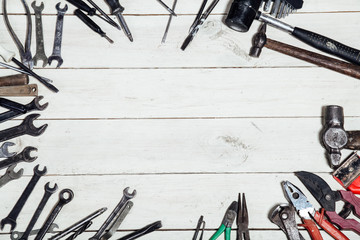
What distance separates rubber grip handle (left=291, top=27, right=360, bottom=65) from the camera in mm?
1483

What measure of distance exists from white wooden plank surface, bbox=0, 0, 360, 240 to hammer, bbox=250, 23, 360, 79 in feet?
0.19

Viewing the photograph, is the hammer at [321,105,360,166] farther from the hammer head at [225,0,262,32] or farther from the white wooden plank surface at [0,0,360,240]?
the hammer head at [225,0,262,32]

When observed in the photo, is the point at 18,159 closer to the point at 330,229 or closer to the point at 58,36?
the point at 58,36

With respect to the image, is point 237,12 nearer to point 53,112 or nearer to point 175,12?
point 175,12

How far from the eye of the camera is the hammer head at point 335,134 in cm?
146

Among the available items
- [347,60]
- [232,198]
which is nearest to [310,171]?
[232,198]

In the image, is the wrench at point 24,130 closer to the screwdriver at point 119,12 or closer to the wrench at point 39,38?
the wrench at point 39,38

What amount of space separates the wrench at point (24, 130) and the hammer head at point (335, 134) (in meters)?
1.01

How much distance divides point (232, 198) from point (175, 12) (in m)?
0.72

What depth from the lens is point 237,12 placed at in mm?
1451

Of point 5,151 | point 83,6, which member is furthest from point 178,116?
point 5,151

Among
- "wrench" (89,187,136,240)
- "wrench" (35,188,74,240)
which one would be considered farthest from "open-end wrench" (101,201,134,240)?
"wrench" (35,188,74,240)

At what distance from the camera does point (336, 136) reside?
147cm

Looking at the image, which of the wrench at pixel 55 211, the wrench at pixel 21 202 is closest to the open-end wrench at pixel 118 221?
the wrench at pixel 55 211
